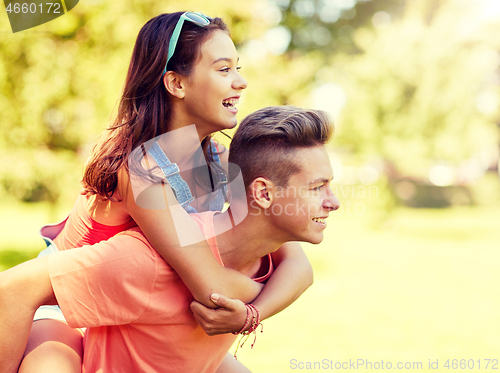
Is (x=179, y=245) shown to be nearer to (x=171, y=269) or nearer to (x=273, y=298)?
Answer: (x=171, y=269)

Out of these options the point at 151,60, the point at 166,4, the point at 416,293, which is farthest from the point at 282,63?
the point at 151,60

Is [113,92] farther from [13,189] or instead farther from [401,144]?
[401,144]

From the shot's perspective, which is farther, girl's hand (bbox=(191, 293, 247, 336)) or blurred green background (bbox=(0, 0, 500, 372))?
blurred green background (bbox=(0, 0, 500, 372))

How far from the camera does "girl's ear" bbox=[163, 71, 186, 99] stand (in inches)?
95.3

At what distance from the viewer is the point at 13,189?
9.51m

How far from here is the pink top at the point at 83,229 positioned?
7.66 ft

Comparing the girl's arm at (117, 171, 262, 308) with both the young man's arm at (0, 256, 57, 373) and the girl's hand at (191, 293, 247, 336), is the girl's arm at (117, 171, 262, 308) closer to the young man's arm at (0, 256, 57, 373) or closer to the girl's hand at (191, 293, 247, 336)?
the girl's hand at (191, 293, 247, 336)

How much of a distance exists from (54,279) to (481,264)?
1313cm

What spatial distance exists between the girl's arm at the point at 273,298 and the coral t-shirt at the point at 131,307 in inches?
5.5

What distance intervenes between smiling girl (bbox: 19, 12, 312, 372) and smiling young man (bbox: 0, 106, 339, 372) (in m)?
0.12

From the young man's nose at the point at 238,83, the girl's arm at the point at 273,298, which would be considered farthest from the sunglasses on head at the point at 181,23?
the girl's arm at the point at 273,298

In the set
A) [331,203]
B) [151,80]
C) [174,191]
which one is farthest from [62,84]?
[331,203]

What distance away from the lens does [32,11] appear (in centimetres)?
693

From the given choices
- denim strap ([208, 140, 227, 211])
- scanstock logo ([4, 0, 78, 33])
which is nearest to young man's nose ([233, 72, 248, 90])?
denim strap ([208, 140, 227, 211])
